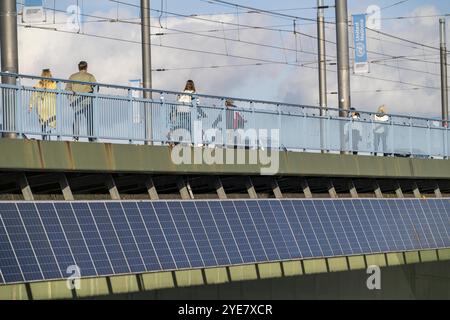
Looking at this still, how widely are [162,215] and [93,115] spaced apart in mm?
2140

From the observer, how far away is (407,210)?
1230 inches

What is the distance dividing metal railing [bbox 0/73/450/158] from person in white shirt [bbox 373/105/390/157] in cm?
4

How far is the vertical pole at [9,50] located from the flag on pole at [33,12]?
19.8 ft

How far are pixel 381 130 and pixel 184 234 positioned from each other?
10.6m

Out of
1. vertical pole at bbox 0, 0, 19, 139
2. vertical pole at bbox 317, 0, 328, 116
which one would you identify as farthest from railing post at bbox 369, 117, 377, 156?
vertical pole at bbox 317, 0, 328, 116

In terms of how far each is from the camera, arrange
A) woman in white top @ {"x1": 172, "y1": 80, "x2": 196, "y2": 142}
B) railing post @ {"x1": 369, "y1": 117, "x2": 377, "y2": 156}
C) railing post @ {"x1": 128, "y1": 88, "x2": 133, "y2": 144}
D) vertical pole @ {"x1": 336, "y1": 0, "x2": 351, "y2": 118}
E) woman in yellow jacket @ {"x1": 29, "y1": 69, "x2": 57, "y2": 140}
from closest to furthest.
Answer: woman in yellow jacket @ {"x1": 29, "y1": 69, "x2": 57, "y2": 140} → railing post @ {"x1": 128, "y1": 88, "x2": 133, "y2": 144} → woman in white top @ {"x1": 172, "y1": 80, "x2": 196, "y2": 142} → railing post @ {"x1": 369, "y1": 117, "x2": 377, "y2": 156} → vertical pole @ {"x1": 336, "y1": 0, "x2": 351, "y2": 118}

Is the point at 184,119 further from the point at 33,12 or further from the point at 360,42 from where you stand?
the point at 360,42

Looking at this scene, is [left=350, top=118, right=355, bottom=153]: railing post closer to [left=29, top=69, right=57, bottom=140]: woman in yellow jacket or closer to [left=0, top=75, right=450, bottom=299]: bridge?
[left=0, top=75, right=450, bottom=299]: bridge

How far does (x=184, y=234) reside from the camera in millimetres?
23109

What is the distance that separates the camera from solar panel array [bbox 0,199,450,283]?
20094mm

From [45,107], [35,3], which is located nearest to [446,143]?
[35,3]

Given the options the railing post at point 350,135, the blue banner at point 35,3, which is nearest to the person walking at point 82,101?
the blue banner at point 35,3
